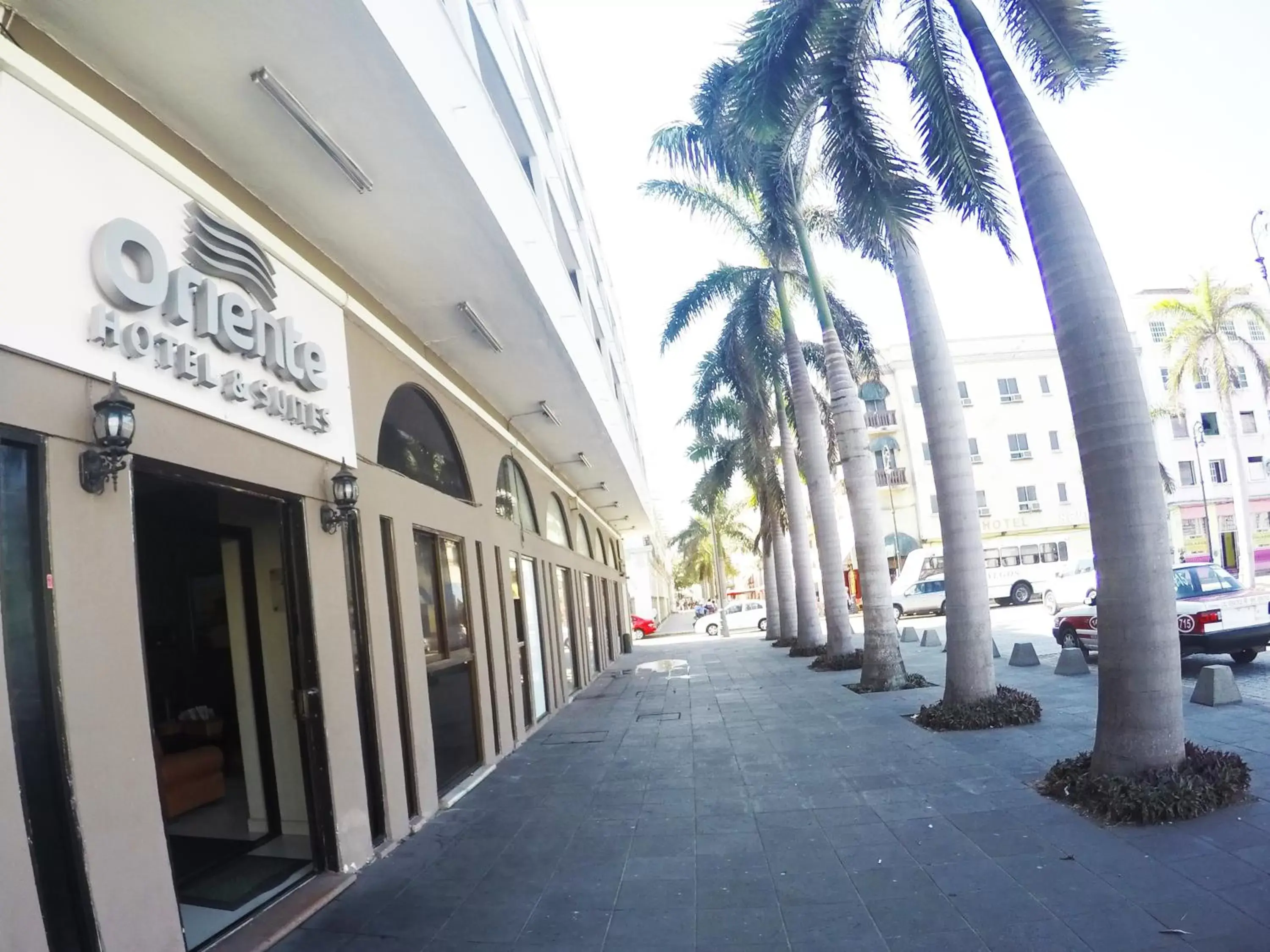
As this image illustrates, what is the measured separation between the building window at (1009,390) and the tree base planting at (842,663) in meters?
31.1

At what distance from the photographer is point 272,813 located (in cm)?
612

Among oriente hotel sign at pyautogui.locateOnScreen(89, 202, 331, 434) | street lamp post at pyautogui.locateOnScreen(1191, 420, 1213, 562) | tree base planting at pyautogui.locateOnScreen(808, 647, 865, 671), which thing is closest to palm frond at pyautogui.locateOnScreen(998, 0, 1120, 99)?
oriente hotel sign at pyautogui.locateOnScreen(89, 202, 331, 434)

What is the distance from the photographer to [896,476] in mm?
42844

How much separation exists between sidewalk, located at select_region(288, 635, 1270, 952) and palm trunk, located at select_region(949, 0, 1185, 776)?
0.66m

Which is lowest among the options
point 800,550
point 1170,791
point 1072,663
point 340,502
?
point 1072,663

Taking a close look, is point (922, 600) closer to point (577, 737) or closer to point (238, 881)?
point (577, 737)

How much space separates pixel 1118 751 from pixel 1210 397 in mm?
44243

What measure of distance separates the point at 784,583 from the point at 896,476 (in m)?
22.0

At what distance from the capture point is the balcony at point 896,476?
42.7 metres

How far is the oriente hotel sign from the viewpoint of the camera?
12.4 ft

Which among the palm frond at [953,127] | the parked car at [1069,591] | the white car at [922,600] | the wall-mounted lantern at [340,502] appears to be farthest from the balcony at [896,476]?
the wall-mounted lantern at [340,502]

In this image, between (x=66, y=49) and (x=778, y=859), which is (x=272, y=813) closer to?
(x=778, y=859)

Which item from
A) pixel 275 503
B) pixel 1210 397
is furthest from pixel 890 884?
pixel 1210 397

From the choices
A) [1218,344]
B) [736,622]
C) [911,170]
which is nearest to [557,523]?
[911,170]
